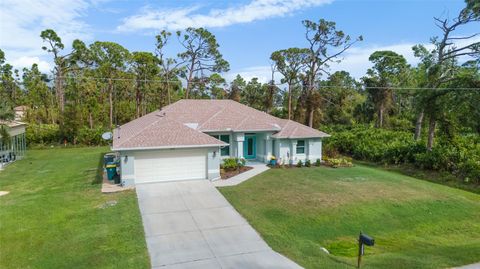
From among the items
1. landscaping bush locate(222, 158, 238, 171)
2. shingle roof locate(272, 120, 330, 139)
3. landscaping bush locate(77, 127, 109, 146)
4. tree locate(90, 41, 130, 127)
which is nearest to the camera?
landscaping bush locate(222, 158, 238, 171)

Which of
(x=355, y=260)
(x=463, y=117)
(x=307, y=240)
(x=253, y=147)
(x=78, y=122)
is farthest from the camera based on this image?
(x=78, y=122)

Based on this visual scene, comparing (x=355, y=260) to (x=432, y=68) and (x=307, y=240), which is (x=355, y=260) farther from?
(x=432, y=68)

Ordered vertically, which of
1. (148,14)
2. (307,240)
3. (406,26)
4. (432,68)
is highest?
(406,26)

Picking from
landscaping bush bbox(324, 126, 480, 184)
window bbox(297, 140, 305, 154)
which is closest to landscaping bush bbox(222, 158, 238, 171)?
window bbox(297, 140, 305, 154)

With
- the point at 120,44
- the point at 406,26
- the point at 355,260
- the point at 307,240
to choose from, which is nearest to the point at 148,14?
the point at 307,240

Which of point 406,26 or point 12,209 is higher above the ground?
point 406,26

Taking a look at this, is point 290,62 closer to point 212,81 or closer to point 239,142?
point 212,81

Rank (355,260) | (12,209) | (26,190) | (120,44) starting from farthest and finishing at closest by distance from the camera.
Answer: (120,44) < (26,190) < (12,209) < (355,260)

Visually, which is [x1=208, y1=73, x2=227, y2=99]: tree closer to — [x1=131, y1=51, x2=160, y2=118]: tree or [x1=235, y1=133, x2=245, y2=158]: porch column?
[x1=131, y1=51, x2=160, y2=118]: tree
